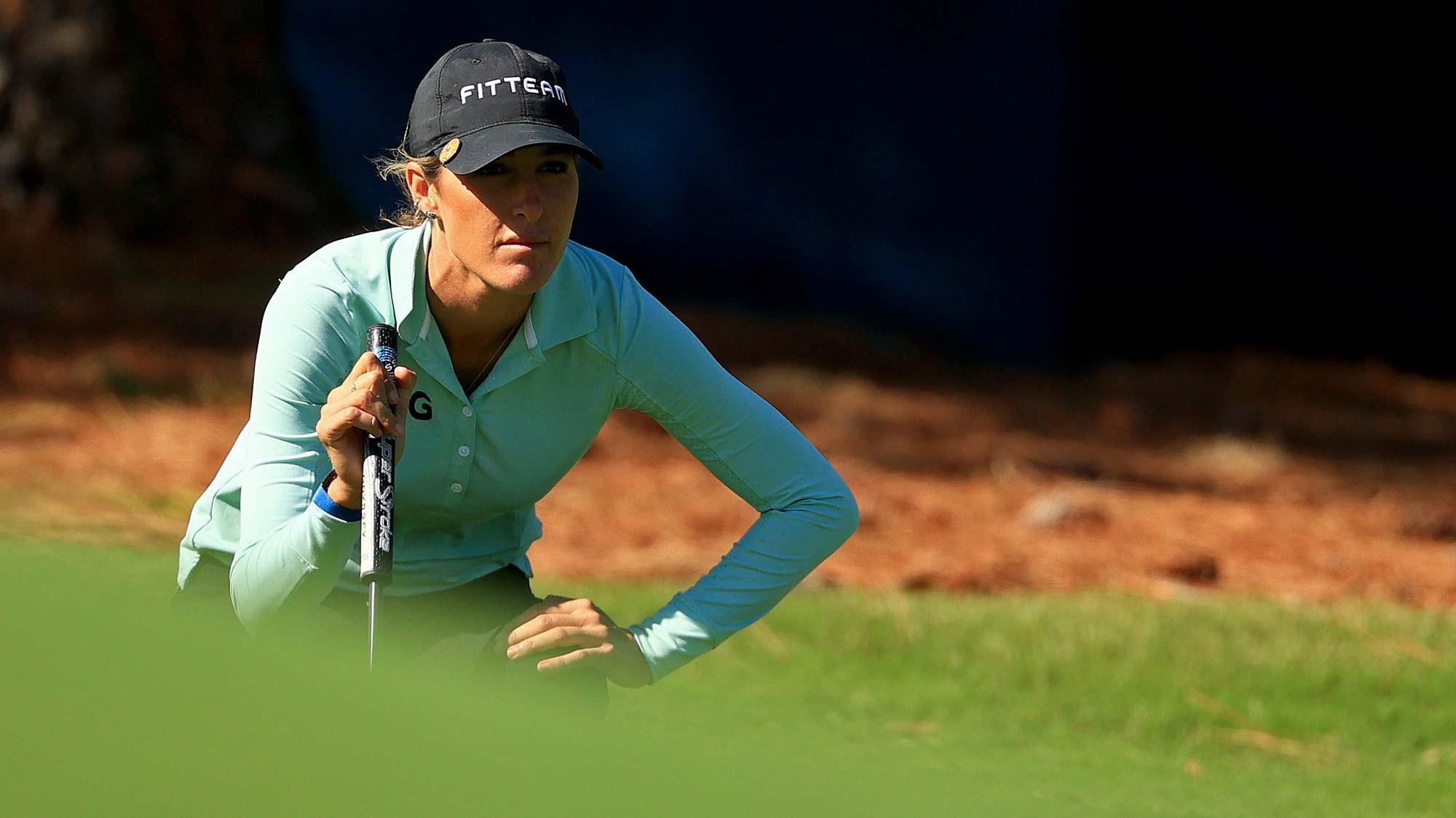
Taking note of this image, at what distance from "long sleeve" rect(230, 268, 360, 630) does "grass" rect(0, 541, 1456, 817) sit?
154mm

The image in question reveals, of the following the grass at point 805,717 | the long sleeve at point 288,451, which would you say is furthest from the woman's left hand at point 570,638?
the long sleeve at point 288,451

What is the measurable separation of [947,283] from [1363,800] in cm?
652

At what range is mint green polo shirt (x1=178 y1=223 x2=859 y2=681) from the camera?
2693mm

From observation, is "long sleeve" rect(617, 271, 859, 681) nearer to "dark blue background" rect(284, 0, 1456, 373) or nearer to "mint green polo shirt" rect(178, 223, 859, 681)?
"mint green polo shirt" rect(178, 223, 859, 681)

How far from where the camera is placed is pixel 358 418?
2342mm

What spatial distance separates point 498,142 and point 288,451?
601 mm

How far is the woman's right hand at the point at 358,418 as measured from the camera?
7.71ft

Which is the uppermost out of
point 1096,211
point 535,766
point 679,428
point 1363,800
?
point 1096,211

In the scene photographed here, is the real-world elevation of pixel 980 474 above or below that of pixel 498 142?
above

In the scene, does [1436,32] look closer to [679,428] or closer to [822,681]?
[822,681]

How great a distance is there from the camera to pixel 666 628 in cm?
295

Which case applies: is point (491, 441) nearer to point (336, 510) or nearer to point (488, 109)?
point (336, 510)

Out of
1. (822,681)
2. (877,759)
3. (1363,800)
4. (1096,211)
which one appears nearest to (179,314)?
(1096,211)

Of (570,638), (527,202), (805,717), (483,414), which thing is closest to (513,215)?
(527,202)
